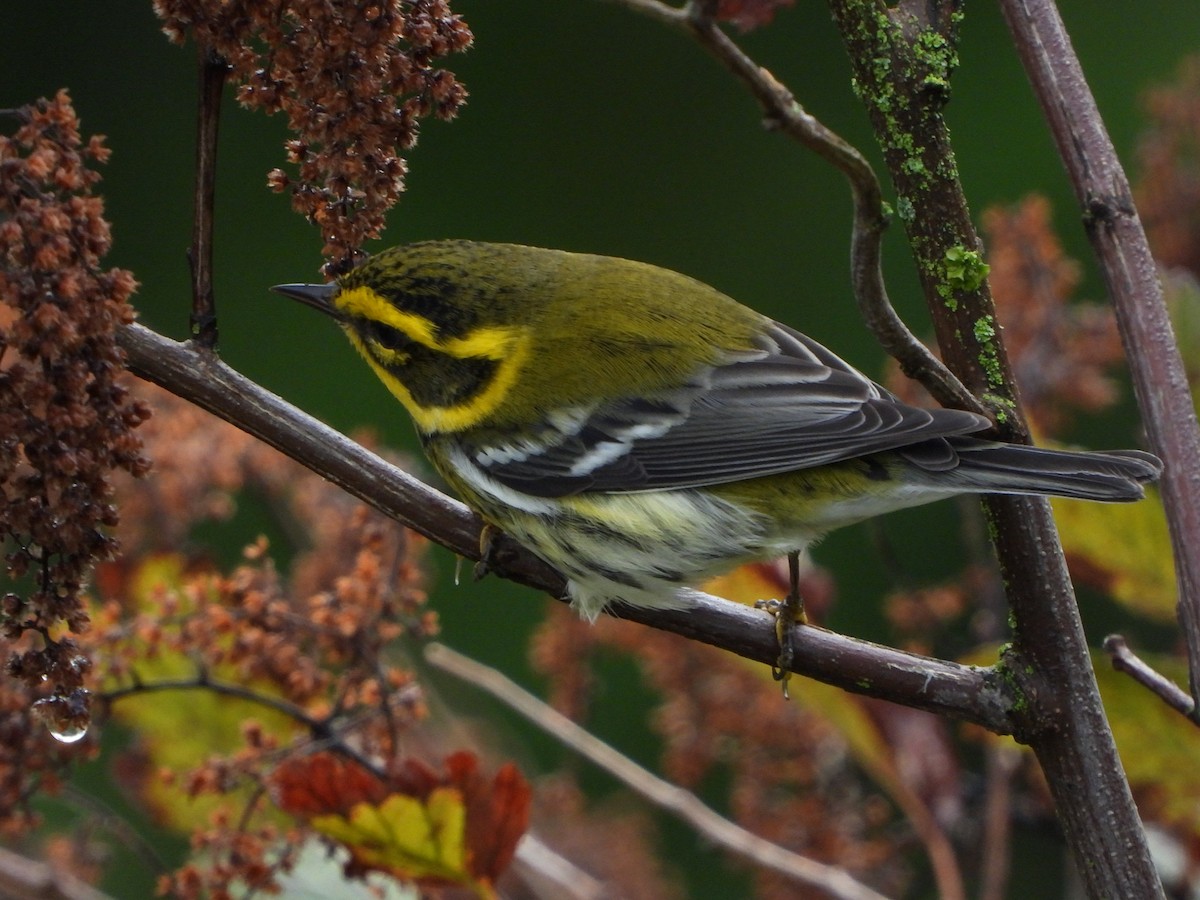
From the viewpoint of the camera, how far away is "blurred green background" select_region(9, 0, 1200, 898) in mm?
5523

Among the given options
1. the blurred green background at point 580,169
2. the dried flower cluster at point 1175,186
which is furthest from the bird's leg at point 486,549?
the blurred green background at point 580,169

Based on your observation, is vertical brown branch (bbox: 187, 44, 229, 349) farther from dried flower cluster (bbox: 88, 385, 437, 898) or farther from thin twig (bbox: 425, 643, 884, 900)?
thin twig (bbox: 425, 643, 884, 900)

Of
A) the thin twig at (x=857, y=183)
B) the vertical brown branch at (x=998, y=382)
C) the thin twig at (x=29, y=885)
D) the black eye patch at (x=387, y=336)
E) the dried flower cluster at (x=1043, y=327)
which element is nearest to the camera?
the thin twig at (x=857, y=183)

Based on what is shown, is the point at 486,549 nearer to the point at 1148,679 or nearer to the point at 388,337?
the point at 388,337

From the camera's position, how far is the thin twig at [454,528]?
4.85 ft

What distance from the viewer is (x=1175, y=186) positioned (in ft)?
8.53

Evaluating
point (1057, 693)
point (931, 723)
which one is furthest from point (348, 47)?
point (931, 723)

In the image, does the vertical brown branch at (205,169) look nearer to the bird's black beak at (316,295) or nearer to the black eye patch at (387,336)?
the bird's black beak at (316,295)

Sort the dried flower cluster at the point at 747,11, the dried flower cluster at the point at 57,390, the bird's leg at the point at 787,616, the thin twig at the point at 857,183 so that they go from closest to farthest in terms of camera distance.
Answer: the thin twig at the point at 857,183 < the dried flower cluster at the point at 57,390 < the dried flower cluster at the point at 747,11 < the bird's leg at the point at 787,616

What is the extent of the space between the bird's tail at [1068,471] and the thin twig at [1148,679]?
211 millimetres

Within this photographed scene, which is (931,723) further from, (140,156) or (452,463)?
(140,156)

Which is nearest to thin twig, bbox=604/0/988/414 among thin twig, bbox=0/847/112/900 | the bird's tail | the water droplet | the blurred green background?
the bird's tail

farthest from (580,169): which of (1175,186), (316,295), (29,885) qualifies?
(29,885)

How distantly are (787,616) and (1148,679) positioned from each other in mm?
436
